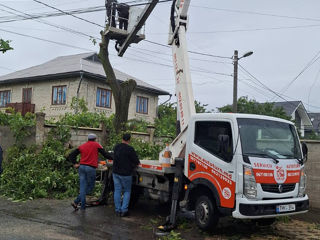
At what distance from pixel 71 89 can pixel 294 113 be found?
1085 inches

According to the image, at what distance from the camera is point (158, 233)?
Answer: 6.67 metres

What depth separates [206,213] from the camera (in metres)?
6.61

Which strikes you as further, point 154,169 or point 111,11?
point 111,11

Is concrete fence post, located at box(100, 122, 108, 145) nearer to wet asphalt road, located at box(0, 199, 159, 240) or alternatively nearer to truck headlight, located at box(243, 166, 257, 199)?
wet asphalt road, located at box(0, 199, 159, 240)

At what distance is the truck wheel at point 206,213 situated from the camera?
6508 mm

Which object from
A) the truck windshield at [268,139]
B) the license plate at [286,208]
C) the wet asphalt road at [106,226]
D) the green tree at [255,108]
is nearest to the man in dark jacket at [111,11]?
the wet asphalt road at [106,226]

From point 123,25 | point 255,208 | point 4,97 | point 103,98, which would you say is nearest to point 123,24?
point 123,25

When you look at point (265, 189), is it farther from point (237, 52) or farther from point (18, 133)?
point (237, 52)

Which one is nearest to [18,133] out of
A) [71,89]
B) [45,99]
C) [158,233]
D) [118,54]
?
[118,54]

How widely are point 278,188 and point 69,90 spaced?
21037 mm

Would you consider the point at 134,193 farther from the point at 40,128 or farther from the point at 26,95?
the point at 26,95

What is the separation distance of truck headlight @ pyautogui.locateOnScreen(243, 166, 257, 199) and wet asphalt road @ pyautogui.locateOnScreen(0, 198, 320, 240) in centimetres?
106

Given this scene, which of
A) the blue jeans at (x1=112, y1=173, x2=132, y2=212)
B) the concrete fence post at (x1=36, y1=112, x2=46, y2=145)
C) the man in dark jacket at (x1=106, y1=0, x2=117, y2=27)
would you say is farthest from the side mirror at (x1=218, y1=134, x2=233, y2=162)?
the man in dark jacket at (x1=106, y1=0, x2=117, y2=27)

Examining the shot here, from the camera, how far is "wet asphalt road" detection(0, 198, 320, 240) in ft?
21.0
